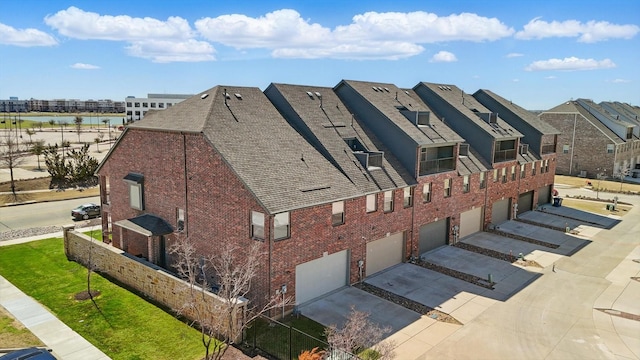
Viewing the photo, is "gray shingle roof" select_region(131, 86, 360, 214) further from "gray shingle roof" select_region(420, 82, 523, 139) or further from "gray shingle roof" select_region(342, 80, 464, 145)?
"gray shingle roof" select_region(420, 82, 523, 139)

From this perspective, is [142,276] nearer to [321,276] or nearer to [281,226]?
[281,226]

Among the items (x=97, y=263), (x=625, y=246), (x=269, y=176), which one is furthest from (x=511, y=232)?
(x=97, y=263)

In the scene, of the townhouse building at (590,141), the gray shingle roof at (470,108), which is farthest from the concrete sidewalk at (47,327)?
the townhouse building at (590,141)

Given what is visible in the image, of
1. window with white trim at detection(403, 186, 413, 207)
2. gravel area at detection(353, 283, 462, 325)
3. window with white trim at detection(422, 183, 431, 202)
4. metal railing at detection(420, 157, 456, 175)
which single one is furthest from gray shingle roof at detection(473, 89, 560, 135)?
gravel area at detection(353, 283, 462, 325)

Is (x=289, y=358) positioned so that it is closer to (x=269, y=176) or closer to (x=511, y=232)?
(x=269, y=176)

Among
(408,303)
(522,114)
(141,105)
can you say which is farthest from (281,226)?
(141,105)

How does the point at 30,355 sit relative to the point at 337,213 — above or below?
below
